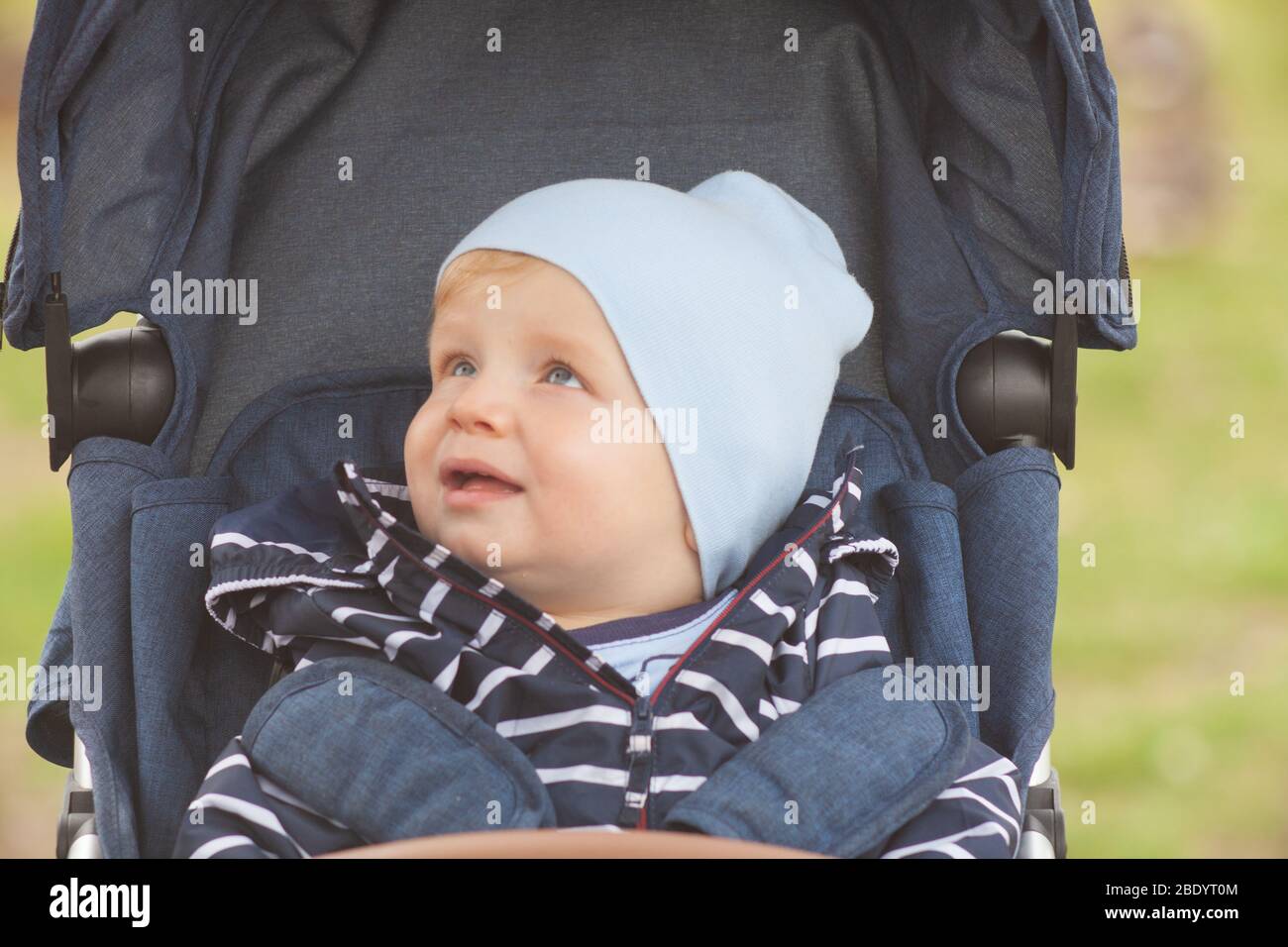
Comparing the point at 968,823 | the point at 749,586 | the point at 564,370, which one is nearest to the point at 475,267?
the point at 564,370

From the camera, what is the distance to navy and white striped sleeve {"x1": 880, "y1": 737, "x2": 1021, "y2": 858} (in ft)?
4.12

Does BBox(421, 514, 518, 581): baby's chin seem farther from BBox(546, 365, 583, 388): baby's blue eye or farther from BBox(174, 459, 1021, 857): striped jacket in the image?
BBox(546, 365, 583, 388): baby's blue eye

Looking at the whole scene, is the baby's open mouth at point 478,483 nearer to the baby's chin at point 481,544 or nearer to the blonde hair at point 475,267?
the baby's chin at point 481,544

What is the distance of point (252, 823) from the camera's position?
1256 millimetres

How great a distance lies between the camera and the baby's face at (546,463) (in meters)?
1.35

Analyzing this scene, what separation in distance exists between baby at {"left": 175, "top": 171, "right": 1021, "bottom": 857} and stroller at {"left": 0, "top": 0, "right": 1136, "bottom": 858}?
10 centimetres

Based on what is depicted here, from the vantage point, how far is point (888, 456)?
167 centimetres

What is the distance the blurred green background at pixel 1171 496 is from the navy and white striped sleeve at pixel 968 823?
106cm

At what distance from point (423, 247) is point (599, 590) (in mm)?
459

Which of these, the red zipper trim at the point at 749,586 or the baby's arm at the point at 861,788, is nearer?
the baby's arm at the point at 861,788

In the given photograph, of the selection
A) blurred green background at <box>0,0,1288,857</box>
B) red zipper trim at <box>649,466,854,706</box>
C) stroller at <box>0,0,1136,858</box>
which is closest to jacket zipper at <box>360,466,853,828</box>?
red zipper trim at <box>649,466,854,706</box>

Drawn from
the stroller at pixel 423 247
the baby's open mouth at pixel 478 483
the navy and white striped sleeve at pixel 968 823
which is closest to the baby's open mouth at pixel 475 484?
the baby's open mouth at pixel 478 483
